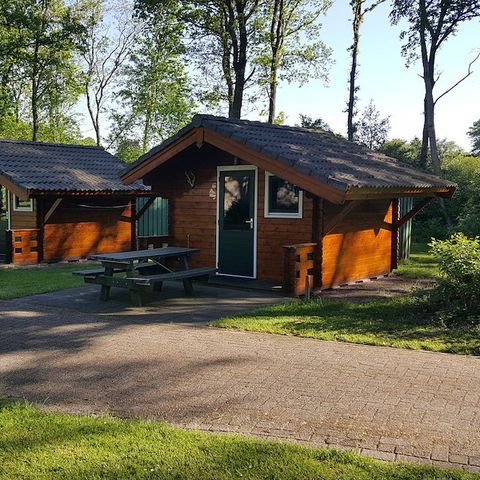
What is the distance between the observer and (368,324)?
8.43 m

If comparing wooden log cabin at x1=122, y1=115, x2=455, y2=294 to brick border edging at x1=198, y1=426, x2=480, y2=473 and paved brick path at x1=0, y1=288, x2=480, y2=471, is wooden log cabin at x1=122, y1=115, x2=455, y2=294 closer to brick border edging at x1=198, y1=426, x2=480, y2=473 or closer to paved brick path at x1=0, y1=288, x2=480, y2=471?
paved brick path at x1=0, y1=288, x2=480, y2=471

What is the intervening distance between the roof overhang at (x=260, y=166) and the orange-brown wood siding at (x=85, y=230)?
5.11 meters

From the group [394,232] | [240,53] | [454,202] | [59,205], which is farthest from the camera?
[240,53]

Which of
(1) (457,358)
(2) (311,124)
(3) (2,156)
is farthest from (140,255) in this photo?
(2) (311,124)

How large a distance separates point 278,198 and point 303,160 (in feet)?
5.21

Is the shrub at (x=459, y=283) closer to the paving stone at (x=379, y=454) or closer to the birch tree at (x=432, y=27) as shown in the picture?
the paving stone at (x=379, y=454)

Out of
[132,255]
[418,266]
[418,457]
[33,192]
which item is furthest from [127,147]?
[418,457]

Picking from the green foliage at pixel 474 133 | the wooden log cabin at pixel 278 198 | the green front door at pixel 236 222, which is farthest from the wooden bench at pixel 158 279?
the green foliage at pixel 474 133

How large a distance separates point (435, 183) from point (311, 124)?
30720 mm

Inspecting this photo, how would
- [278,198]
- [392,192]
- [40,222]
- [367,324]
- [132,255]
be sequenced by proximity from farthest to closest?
1. [40,222]
2. [278,198]
3. [392,192]
4. [132,255]
5. [367,324]

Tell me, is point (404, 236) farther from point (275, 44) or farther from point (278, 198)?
point (275, 44)

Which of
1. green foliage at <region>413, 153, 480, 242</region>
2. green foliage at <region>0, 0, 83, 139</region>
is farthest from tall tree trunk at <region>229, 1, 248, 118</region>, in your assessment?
green foliage at <region>413, 153, 480, 242</region>

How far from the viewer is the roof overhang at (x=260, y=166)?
10008 millimetres

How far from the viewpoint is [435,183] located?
46.4ft
